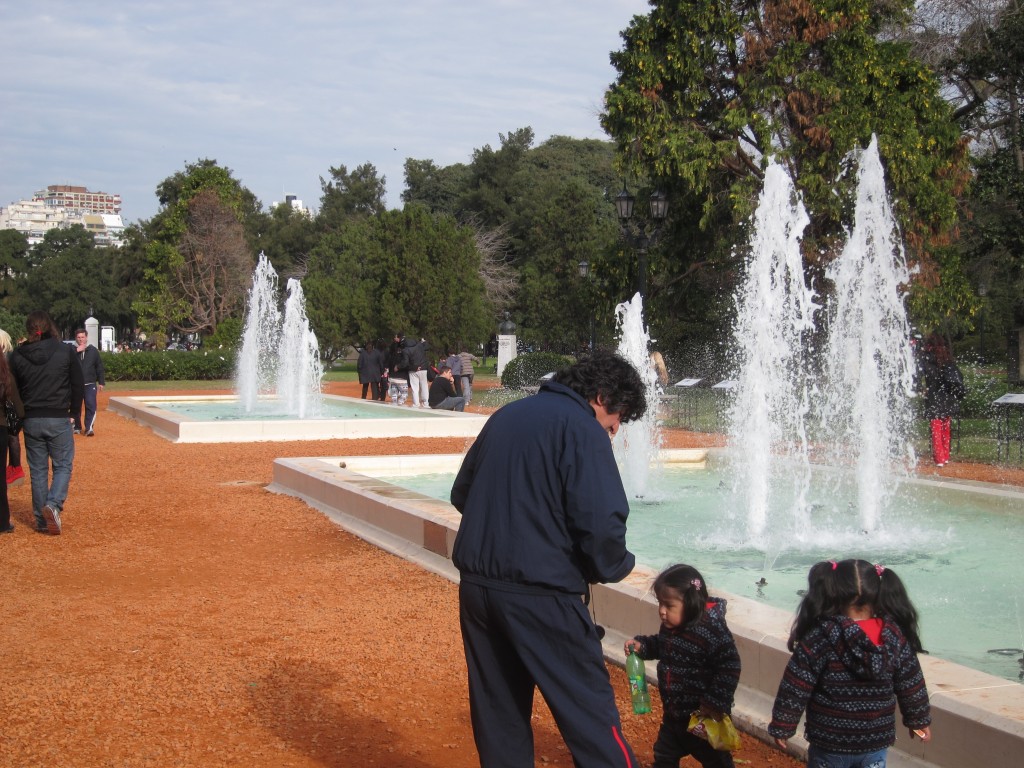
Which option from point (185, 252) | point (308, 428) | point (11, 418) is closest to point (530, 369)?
point (308, 428)

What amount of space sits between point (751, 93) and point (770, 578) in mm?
15164

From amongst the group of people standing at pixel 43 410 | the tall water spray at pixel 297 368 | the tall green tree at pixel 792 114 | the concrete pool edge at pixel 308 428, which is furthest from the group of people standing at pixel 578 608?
the tall water spray at pixel 297 368

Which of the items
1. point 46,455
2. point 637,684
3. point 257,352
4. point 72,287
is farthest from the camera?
point 72,287

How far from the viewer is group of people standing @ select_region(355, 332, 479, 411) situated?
22.3 metres

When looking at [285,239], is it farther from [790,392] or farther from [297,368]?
[790,392]

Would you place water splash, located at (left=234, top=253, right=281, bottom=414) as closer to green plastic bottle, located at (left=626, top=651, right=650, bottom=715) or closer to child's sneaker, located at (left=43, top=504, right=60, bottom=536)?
child's sneaker, located at (left=43, top=504, right=60, bottom=536)

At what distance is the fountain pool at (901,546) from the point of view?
Answer: 19.9 feet

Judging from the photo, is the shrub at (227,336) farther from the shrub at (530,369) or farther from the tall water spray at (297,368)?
the tall water spray at (297,368)

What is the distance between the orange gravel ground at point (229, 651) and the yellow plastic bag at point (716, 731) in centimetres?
69

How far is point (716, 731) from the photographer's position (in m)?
3.60

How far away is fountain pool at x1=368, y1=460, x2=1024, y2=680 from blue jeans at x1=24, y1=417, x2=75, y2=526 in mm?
3555

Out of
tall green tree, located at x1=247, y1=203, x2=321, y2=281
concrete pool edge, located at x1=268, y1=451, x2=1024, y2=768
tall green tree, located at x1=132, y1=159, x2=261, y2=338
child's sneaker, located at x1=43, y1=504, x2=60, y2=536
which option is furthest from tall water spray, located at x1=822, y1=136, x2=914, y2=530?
tall green tree, located at x1=247, y1=203, x2=321, y2=281

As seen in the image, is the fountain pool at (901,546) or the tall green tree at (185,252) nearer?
the fountain pool at (901,546)

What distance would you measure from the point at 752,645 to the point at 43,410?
22.1 ft
